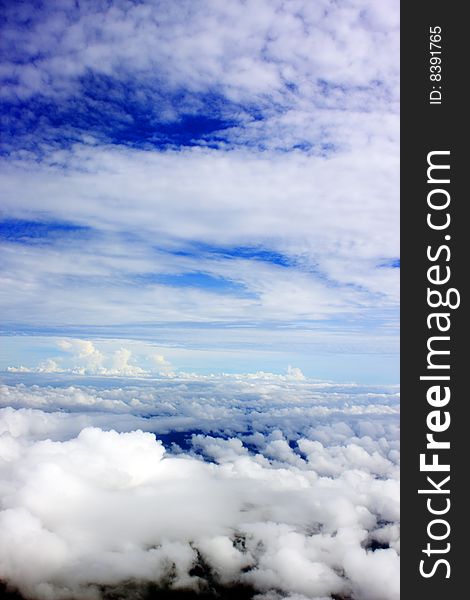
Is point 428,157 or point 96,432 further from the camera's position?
point 96,432

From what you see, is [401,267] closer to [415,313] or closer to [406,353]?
[415,313]

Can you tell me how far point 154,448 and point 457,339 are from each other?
133636 mm

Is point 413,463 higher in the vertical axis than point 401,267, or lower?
lower

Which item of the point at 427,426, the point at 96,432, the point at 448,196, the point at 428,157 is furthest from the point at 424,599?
the point at 96,432

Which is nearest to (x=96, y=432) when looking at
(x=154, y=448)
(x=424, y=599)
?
(x=154, y=448)

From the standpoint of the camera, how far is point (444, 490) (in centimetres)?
1330

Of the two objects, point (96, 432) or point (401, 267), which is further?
point (96, 432)

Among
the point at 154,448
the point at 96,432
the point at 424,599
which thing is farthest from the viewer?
the point at 96,432

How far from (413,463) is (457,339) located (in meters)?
4.37

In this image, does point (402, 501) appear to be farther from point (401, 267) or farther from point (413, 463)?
point (401, 267)

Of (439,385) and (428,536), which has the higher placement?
(439,385)

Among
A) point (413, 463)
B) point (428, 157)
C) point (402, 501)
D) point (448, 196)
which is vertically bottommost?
point (402, 501)

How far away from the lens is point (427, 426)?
44.1 ft

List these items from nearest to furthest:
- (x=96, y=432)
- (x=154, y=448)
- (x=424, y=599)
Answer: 1. (x=424, y=599)
2. (x=154, y=448)
3. (x=96, y=432)
